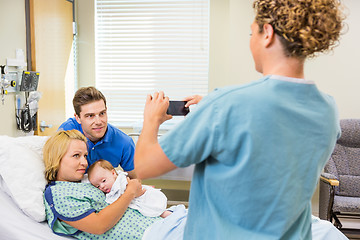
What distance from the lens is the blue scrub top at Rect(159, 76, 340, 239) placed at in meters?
0.74

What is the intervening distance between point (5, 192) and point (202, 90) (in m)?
2.48

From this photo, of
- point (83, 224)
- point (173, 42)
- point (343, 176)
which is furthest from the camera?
point (173, 42)

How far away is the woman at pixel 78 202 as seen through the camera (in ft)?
5.19

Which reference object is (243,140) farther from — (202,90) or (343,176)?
(202,90)

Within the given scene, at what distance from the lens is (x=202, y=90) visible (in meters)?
3.88

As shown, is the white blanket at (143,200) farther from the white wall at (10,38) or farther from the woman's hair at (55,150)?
the white wall at (10,38)

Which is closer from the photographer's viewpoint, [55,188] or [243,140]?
[243,140]

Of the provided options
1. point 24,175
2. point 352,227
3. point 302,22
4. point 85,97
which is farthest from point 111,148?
point 352,227

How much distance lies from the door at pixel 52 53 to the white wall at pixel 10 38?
11 cm

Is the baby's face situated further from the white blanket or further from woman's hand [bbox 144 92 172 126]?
woman's hand [bbox 144 92 172 126]

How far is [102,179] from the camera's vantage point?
5.94 ft

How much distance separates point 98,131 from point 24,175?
536 mm

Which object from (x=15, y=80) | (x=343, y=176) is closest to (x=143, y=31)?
(x=15, y=80)

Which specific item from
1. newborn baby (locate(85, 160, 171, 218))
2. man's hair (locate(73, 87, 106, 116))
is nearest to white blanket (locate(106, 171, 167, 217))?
newborn baby (locate(85, 160, 171, 218))
